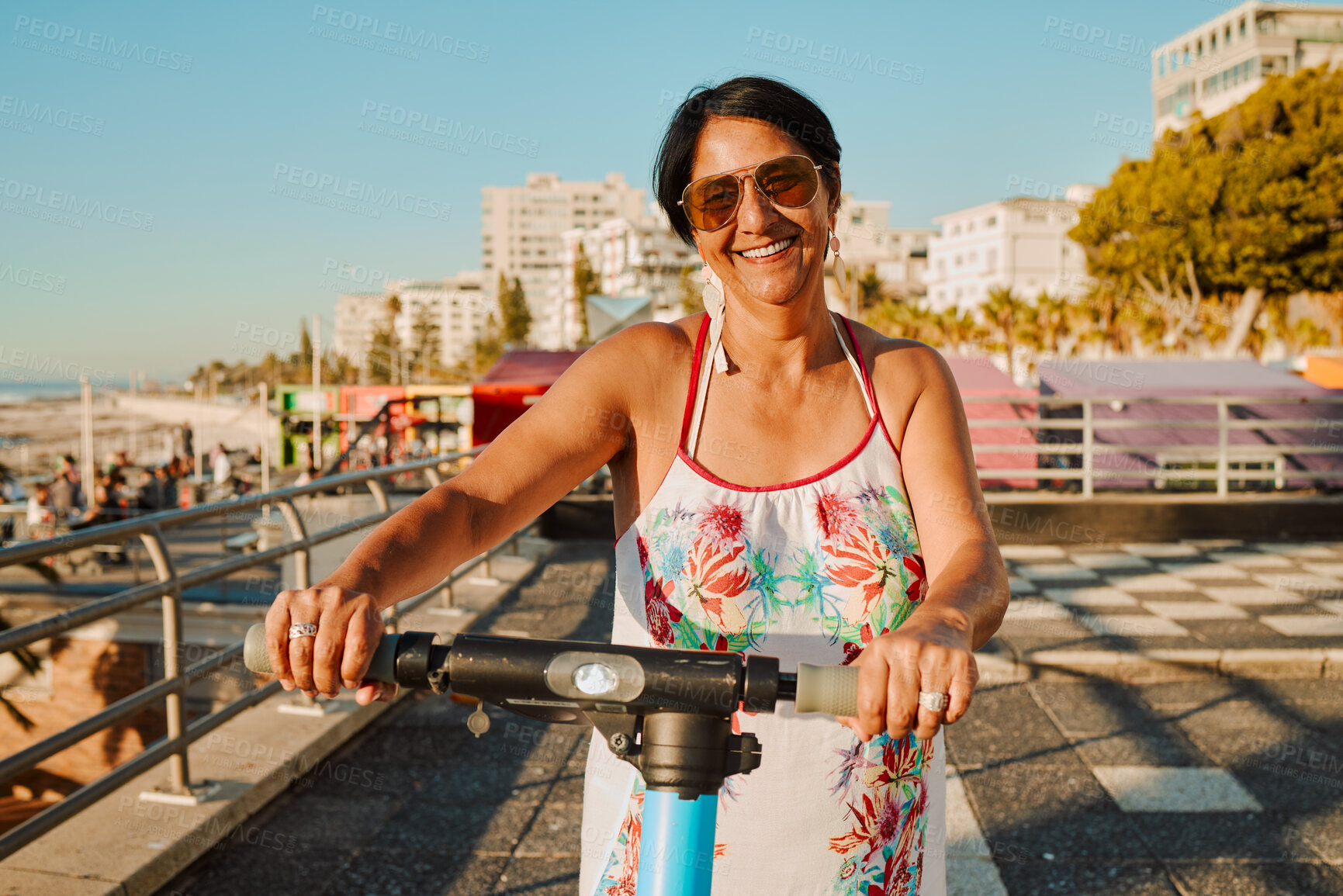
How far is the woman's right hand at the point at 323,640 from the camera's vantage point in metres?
1.02

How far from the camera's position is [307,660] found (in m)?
1.02

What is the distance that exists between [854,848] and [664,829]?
Answer: 1.63 ft

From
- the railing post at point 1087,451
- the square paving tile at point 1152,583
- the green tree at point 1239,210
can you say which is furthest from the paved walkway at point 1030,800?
the green tree at point 1239,210

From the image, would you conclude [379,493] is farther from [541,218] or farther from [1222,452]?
[541,218]

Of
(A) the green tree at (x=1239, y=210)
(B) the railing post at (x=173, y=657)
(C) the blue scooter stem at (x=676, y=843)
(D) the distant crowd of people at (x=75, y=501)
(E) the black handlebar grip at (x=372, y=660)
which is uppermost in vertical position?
(A) the green tree at (x=1239, y=210)

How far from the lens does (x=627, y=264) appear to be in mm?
115188

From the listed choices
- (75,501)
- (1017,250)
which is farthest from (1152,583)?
(1017,250)

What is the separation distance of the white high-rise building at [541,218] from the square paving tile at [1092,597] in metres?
157

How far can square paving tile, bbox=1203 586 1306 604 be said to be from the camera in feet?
20.9

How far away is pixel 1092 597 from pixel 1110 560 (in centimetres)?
178

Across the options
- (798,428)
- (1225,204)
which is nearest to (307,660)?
(798,428)

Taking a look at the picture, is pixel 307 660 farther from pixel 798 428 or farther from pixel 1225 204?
pixel 1225 204

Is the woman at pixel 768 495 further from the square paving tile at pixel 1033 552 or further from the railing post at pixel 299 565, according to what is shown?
the square paving tile at pixel 1033 552

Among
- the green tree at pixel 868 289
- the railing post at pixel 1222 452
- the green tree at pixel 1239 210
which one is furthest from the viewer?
the green tree at pixel 868 289
